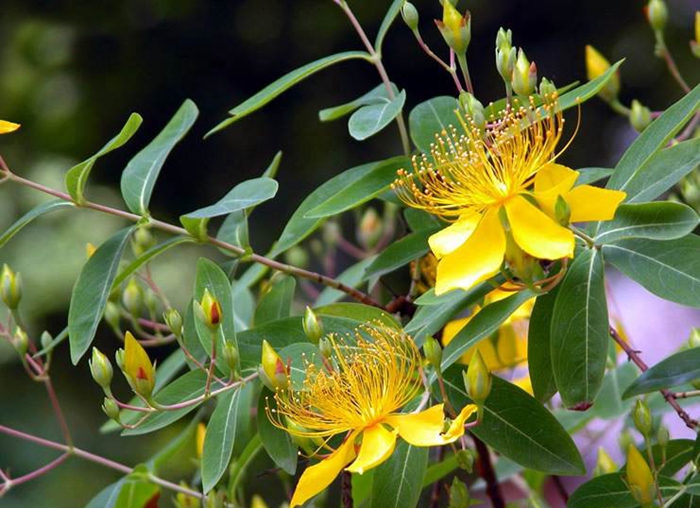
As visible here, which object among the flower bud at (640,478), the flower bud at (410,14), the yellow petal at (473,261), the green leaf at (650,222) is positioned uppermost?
the flower bud at (410,14)

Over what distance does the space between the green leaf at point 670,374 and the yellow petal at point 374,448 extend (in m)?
0.21

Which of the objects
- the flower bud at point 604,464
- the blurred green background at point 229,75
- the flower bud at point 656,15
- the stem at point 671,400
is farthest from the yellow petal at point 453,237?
the blurred green background at point 229,75

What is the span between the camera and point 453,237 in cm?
88

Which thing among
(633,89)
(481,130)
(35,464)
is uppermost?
(481,130)

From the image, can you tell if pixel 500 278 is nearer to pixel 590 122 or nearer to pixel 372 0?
pixel 372 0

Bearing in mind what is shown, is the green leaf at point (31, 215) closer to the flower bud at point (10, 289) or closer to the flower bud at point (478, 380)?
the flower bud at point (10, 289)

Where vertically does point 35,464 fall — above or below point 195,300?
below

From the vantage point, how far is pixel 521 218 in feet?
2.91

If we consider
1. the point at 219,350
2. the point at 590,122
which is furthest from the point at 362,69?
the point at 219,350

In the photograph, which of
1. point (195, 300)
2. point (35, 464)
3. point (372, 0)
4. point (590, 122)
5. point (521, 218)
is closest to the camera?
point (521, 218)

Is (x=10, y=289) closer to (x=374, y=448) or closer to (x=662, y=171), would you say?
(x=374, y=448)

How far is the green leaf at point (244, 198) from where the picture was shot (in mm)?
1021

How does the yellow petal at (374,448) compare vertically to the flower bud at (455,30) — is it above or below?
below

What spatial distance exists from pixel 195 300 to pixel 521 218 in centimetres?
32
